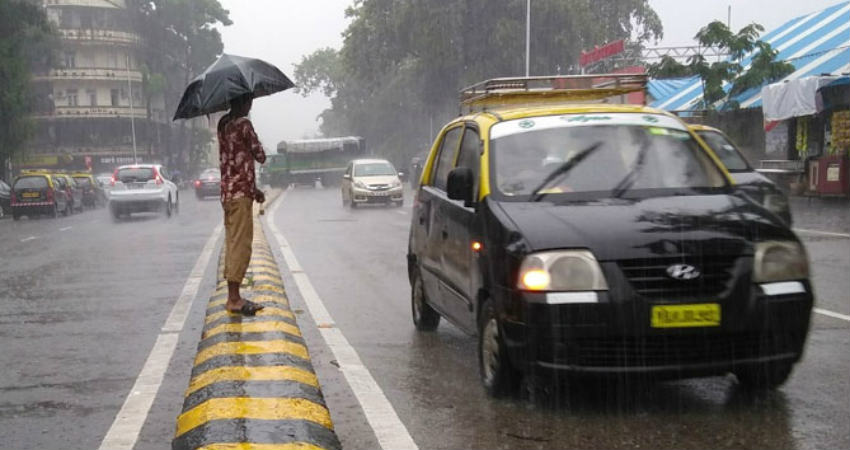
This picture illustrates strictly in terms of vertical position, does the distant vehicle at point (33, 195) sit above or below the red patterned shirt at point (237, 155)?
below

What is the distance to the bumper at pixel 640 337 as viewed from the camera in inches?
176

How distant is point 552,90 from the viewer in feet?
25.6

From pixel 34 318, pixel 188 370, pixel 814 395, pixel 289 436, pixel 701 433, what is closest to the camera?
pixel 289 436

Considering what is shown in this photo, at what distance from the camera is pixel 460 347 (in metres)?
6.74

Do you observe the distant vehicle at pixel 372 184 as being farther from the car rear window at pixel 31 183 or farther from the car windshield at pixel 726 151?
the car windshield at pixel 726 151

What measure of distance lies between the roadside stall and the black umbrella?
1704 centimetres

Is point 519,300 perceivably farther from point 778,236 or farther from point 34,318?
point 34,318

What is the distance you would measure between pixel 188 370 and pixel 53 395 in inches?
36.7

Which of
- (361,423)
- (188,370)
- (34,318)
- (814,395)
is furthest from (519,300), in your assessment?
(34,318)

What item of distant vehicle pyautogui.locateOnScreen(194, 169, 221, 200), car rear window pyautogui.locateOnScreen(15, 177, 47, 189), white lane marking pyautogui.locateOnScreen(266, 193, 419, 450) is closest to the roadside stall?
white lane marking pyautogui.locateOnScreen(266, 193, 419, 450)

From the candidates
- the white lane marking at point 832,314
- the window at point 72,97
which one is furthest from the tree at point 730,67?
the window at point 72,97

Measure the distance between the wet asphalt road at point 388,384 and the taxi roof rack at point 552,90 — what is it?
1.94 metres

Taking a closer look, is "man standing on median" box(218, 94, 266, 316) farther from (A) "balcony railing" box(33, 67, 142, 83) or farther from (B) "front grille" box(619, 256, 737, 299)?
(A) "balcony railing" box(33, 67, 142, 83)

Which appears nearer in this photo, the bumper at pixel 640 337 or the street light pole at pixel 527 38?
the bumper at pixel 640 337
